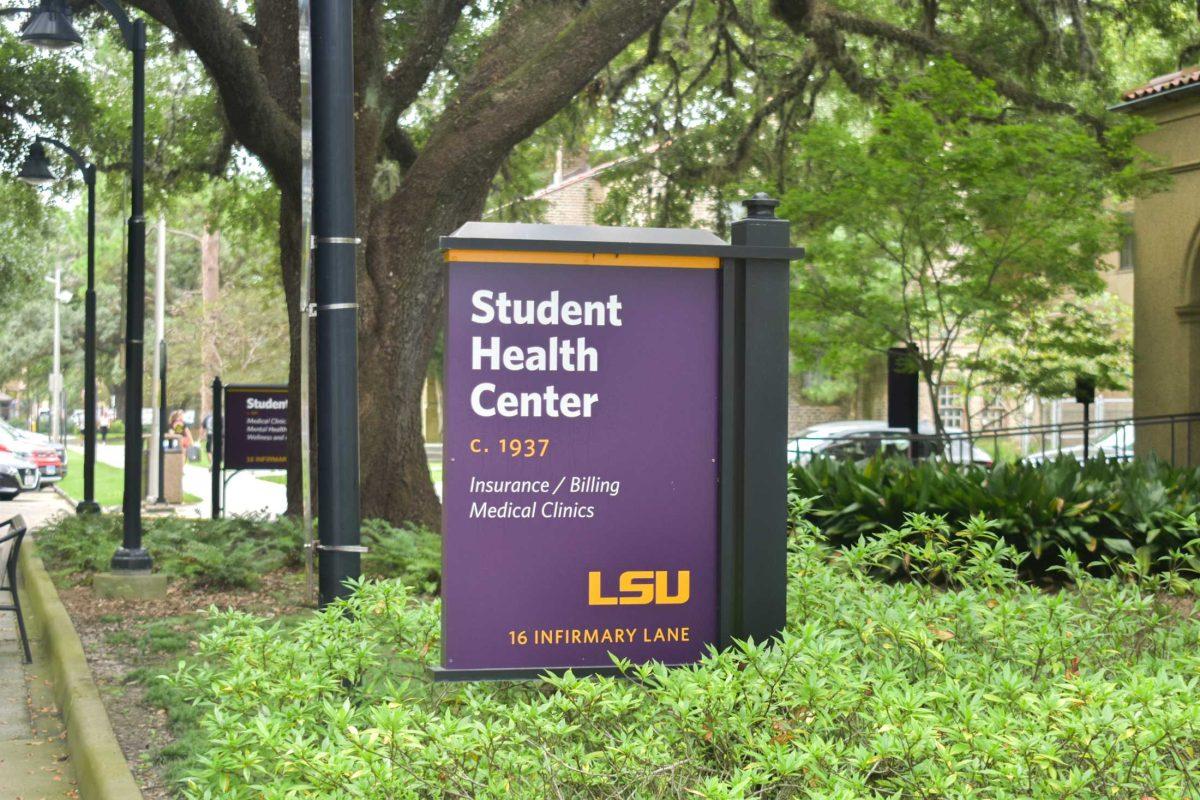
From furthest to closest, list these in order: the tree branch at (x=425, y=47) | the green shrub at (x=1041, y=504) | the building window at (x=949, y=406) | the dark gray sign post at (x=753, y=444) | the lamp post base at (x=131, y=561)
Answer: the building window at (x=949, y=406) → the tree branch at (x=425, y=47) → the lamp post base at (x=131, y=561) → the green shrub at (x=1041, y=504) → the dark gray sign post at (x=753, y=444)

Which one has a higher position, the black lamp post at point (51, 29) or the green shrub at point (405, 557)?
the black lamp post at point (51, 29)

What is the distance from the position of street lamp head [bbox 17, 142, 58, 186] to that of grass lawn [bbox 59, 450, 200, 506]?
556 centimetres

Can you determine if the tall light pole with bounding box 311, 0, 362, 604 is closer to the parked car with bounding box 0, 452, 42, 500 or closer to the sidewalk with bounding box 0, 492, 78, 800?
the sidewalk with bounding box 0, 492, 78, 800

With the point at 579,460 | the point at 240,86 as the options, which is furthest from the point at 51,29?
the point at 579,460

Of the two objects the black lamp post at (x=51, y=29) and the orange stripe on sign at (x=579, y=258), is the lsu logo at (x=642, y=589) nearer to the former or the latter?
the orange stripe on sign at (x=579, y=258)

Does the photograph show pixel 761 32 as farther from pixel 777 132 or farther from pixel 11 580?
pixel 11 580

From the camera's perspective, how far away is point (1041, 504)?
1093 centimetres

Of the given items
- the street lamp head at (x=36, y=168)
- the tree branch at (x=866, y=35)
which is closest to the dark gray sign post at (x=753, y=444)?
the tree branch at (x=866, y=35)

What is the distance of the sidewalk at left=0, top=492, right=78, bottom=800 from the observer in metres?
6.98

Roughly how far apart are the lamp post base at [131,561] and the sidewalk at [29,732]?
983 mm

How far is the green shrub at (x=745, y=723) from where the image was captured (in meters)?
4.02

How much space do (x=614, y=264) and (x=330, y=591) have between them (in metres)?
2.03

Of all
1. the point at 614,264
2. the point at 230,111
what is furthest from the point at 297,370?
the point at 614,264

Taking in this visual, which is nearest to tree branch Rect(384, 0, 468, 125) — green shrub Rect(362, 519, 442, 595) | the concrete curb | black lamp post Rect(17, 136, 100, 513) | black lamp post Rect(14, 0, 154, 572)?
black lamp post Rect(14, 0, 154, 572)
